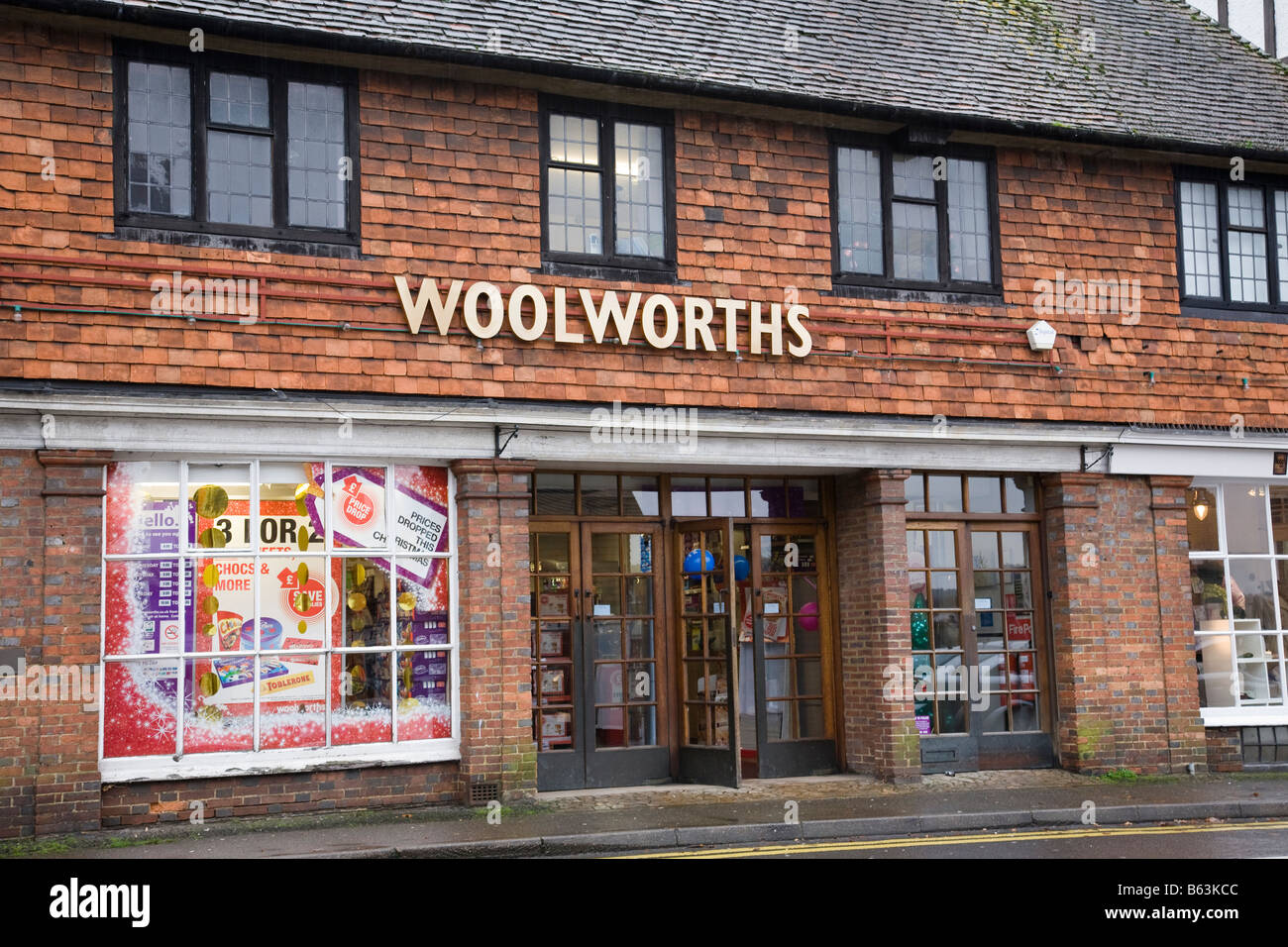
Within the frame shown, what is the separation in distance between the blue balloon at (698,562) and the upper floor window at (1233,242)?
249 inches

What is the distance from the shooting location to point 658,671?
13.9 metres

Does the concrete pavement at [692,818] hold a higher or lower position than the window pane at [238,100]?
lower

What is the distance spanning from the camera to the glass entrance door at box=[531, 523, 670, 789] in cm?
1337

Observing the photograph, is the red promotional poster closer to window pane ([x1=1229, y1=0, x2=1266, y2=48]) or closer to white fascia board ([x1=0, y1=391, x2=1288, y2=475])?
white fascia board ([x1=0, y1=391, x2=1288, y2=475])

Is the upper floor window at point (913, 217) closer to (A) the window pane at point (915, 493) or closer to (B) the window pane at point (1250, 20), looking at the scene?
(A) the window pane at point (915, 493)

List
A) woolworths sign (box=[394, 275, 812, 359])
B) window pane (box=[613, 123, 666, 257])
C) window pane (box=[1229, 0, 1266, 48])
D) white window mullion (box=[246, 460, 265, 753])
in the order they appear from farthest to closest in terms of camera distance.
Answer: window pane (box=[1229, 0, 1266, 48])
window pane (box=[613, 123, 666, 257])
woolworths sign (box=[394, 275, 812, 359])
white window mullion (box=[246, 460, 265, 753])

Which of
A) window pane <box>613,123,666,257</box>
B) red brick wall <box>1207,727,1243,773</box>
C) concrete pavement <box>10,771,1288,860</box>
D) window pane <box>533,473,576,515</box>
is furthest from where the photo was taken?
red brick wall <box>1207,727,1243,773</box>

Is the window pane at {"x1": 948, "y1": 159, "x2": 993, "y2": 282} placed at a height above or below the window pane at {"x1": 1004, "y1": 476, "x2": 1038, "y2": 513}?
above

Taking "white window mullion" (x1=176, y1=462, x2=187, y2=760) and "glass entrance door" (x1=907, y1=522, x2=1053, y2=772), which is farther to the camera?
"glass entrance door" (x1=907, y1=522, x2=1053, y2=772)

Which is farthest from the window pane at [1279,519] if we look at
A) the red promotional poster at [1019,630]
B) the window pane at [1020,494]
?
the red promotional poster at [1019,630]

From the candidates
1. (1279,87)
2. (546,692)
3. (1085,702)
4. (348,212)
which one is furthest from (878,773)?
(1279,87)

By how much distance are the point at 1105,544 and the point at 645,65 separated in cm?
698

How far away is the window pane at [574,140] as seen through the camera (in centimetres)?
1315

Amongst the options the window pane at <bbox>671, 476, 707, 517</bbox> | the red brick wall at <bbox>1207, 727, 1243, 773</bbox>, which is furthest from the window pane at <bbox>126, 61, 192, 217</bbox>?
the red brick wall at <bbox>1207, 727, 1243, 773</bbox>
